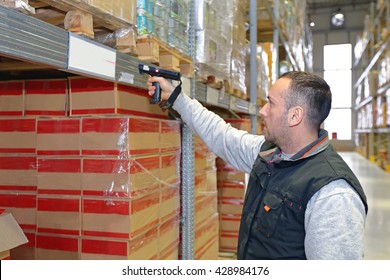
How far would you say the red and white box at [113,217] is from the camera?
2.07m

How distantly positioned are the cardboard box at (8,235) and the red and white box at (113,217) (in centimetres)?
53

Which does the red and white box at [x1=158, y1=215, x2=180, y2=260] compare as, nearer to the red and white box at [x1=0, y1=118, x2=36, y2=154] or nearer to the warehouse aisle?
the red and white box at [x1=0, y1=118, x2=36, y2=154]

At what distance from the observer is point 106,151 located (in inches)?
83.7

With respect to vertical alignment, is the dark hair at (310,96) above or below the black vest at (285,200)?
above

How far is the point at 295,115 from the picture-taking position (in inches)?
74.7

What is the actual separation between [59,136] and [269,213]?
1.25 meters

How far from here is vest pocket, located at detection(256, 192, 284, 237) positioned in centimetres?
176

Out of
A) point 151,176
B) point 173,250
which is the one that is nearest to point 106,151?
point 151,176

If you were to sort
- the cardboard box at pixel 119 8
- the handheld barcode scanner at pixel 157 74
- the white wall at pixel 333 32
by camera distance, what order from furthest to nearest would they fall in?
the white wall at pixel 333 32 < the handheld barcode scanner at pixel 157 74 < the cardboard box at pixel 119 8

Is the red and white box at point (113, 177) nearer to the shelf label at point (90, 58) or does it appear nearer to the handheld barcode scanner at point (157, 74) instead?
the handheld barcode scanner at point (157, 74)

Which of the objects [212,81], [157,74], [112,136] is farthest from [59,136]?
[212,81]

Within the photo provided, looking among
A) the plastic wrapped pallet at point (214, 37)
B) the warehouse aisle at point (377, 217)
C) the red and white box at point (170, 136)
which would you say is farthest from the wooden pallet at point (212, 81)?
the warehouse aisle at point (377, 217)

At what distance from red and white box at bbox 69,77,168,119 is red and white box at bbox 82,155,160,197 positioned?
0.94 feet
